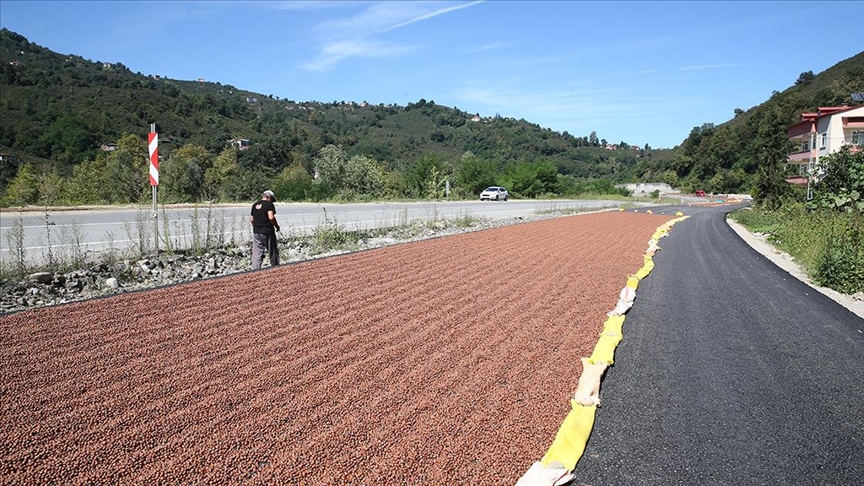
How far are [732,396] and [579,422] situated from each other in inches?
63.8

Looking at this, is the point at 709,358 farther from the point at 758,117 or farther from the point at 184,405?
the point at 758,117

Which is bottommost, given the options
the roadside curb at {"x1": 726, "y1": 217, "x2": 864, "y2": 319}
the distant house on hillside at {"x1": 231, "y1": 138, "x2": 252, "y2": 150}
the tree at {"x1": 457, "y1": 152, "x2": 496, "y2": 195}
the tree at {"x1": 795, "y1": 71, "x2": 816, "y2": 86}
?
the roadside curb at {"x1": 726, "y1": 217, "x2": 864, "y2": 319}

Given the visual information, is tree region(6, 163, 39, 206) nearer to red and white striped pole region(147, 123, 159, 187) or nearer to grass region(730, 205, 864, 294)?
red and white striped pole region(147, 123, 159, 187)

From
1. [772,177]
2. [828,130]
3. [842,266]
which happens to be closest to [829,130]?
[828,130]

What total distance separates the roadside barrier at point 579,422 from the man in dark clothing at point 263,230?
5.79 m

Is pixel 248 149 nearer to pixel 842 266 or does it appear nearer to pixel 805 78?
pixel 842 266

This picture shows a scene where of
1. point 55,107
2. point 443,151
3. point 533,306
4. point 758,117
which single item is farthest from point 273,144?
point 758,117

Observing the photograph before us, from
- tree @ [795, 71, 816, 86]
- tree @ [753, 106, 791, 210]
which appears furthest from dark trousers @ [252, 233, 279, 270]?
tree @ [795, 71, 816, 86]

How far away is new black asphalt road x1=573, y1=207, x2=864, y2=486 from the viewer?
343 cm

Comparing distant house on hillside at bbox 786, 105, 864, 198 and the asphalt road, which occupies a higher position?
distant house on hillside at bbox 786, 105, 864, 198

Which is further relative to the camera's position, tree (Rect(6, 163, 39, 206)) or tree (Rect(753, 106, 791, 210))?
tree (Rect(753, 106, 791, 210))

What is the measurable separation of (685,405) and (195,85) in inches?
6083

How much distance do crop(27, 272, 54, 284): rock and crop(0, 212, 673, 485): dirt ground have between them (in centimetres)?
208

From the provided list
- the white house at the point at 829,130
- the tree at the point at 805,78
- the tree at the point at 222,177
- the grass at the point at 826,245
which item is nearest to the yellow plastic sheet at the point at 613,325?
the grass at the point at 826,245
